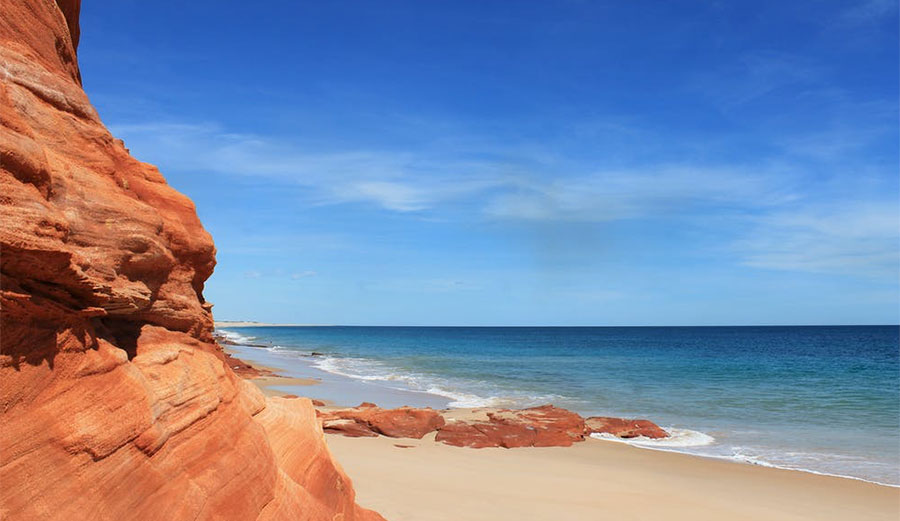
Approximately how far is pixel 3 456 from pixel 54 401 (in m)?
0.45

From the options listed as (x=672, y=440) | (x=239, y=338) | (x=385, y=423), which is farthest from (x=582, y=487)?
(x=239, y=338)

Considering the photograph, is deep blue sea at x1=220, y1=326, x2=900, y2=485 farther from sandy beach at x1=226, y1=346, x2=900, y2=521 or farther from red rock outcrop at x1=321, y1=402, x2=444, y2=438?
red rock outcrop at x1=321, y1=402, x2=444, y2=438

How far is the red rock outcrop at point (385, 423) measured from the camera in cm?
1808

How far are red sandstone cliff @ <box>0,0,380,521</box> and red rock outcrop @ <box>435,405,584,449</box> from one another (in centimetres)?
1088

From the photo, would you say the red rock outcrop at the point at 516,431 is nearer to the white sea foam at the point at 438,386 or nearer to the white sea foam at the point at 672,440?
the white sea foam at the point at 672,440

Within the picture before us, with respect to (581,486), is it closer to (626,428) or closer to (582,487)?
(582,487)

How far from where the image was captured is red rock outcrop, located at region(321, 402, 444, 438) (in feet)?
59.3

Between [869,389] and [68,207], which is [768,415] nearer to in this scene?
[869,389]

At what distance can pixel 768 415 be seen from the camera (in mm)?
24641

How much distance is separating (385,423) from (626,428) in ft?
26.5

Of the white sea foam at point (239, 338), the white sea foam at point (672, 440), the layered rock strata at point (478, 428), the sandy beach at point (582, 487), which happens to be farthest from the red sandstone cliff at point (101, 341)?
the white sea foam at point (239, 338)

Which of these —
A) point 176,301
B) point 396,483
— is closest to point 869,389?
point 396,483

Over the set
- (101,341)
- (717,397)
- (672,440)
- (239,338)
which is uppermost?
(101,341)

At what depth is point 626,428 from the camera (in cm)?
2067
